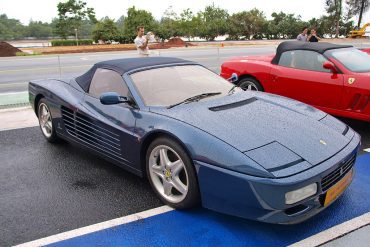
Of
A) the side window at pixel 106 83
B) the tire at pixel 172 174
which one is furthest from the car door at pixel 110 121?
the tire at pixel 172 174

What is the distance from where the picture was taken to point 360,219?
9.91 ft

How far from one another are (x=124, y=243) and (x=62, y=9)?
47.8m

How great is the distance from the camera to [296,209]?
104 inches

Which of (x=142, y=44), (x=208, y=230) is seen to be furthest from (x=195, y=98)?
(x=142, y=44)

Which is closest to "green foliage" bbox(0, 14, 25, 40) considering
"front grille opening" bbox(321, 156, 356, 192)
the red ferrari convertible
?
the red ferrari convertible

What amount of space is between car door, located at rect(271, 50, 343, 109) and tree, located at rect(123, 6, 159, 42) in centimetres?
3611

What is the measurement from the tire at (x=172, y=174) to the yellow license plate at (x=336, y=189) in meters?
0.98

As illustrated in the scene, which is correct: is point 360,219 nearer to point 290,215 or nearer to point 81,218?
point 290,215

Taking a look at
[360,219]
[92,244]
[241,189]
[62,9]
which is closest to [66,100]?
[92,244]

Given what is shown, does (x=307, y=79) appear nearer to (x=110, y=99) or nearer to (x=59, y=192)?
(x=110, y=99)

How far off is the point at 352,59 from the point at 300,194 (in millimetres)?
3933

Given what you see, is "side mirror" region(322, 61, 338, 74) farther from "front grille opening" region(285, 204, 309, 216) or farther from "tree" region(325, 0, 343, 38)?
"tree" region(325, 0, 343, 38)

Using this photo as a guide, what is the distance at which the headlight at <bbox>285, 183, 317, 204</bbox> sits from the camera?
2.52 metres

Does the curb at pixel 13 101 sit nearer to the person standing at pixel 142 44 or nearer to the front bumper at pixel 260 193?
the person standing at pixel 142 44
